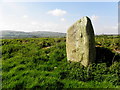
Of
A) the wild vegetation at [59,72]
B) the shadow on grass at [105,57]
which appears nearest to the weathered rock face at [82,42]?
the wild vegetation at [59,72]

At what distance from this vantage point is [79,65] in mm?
11211

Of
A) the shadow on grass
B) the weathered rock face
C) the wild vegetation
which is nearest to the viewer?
the wild vegetation

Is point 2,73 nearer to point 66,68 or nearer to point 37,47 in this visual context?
point 66,68

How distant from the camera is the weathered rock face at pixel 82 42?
10914 mm

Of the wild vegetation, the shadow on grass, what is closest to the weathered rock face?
the wild vegetation

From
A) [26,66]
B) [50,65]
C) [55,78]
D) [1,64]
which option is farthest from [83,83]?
[1,64]

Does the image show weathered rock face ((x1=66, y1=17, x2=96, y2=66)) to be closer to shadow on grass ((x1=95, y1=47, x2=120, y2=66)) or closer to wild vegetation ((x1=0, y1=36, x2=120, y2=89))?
wild vegetation ((x1=0, y1=36, x2=120, y2=89))

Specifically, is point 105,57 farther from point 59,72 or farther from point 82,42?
point 59,72

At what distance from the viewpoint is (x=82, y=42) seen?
11242mm

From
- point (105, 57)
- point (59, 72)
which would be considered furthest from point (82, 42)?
point (59, 72)

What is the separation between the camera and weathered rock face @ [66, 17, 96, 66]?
10.9 m

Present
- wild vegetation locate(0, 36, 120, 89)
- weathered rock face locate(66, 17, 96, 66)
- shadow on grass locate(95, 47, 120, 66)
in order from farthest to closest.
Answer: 1. shadow on grass locate(95, 47, 120, 66)
2. weathered rock face locate(66, 17, 96, 66)
3. wild vegetation locate(0, 36, 120, 89)

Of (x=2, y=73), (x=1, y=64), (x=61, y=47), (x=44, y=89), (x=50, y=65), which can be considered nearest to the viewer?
(x=44, y=89)

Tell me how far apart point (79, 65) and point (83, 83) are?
232cm
